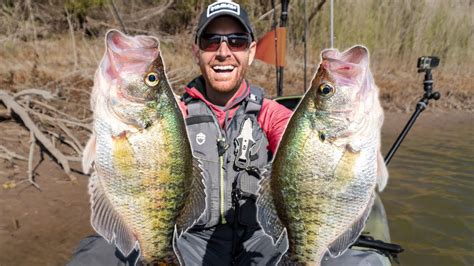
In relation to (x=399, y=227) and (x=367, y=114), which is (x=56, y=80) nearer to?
(x=399, y=227)

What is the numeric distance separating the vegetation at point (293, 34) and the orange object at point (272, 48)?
327cm

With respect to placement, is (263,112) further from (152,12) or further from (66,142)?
(152,12)

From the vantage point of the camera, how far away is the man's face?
8.87ft

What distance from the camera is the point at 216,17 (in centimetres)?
266

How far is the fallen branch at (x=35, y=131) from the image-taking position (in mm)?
5297

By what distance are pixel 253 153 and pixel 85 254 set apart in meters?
1.10

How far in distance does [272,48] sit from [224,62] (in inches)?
86.5

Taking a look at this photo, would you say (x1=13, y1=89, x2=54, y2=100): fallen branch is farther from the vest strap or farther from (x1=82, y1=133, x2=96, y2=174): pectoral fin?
(x1=82, y1=133, x2=96, y2=174): pectoral fin

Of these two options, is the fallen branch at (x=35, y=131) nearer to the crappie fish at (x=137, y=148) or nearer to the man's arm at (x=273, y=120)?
the man's arm at (x=273, y=120)

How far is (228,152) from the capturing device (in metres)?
2.70

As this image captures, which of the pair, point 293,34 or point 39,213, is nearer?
point 39,213

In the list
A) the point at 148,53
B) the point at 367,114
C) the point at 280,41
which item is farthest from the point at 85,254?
the point at 280,41

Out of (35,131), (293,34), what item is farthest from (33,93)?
(293,34)

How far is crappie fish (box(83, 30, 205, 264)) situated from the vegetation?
6080 mm
